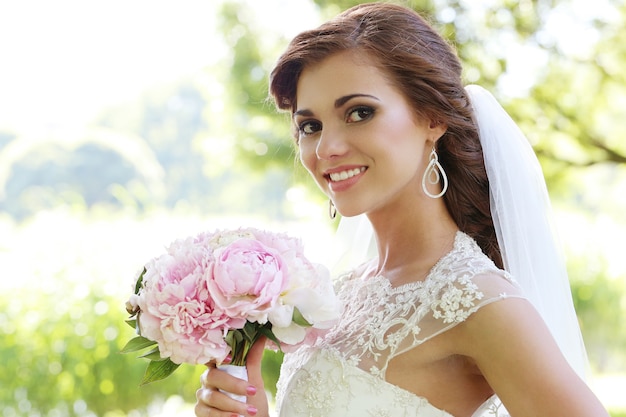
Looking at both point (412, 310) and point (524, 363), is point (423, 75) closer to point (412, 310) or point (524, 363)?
point (412, 310)

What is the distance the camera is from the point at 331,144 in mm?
2307

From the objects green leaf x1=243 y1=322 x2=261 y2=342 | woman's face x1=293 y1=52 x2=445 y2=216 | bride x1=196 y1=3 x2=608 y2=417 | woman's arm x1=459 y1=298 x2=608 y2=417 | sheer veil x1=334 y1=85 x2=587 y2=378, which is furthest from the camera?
sheer veil x1=334 y1=85 x2=587 y2=378

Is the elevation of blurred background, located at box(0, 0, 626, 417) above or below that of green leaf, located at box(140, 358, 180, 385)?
below

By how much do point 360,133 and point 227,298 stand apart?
69cm

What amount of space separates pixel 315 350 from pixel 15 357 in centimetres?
420

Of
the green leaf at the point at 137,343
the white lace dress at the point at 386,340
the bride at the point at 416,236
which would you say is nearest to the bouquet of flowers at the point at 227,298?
the green leaf at the point at 137,343

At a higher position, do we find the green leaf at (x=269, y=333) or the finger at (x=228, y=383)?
the green leaf at (x=269, y=333)

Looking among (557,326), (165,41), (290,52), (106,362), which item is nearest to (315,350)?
(557,326)

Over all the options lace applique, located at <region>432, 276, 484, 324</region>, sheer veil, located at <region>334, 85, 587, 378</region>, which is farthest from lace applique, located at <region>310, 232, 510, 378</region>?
sheer veil, located at <region>334, 85, 587, 378</region>

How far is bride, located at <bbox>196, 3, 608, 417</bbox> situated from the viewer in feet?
6.66

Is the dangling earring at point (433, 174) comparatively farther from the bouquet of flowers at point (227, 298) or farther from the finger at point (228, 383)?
the finger at point (228, 383)

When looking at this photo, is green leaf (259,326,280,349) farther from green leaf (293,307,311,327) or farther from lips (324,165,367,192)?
lips (324,165,367,192)

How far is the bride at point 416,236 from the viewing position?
2029mm

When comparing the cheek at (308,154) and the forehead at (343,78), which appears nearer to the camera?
the forehead at (343,78)
